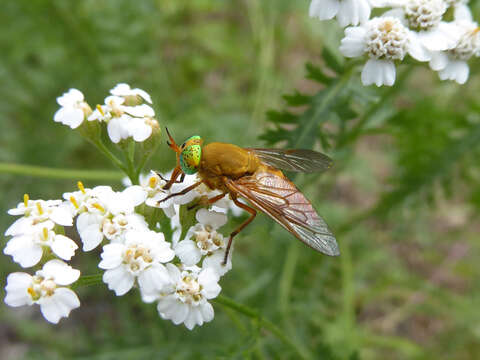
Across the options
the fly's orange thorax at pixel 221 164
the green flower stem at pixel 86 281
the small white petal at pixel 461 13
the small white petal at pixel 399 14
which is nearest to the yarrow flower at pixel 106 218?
the green flower stem at pixel 86 281

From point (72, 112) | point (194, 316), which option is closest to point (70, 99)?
point (72, 112)

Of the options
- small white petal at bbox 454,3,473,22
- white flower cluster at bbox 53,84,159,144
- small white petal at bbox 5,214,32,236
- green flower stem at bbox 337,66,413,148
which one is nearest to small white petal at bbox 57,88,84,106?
white flower cluster at bbox 53,84,159,144

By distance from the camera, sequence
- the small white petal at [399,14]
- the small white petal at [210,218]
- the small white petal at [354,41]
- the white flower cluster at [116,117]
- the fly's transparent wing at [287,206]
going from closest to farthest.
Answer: the fly's transparent wing at [287,206] → the small white petal at [210,218] → the white flower cluster at [116,117] → the small white petal at [354,41] → the small white petal at [399,14]

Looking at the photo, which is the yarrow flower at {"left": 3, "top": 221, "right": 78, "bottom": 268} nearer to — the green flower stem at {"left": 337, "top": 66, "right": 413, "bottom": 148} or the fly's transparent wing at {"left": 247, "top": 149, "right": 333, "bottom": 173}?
the fly's transparent wing at {"left": 247, "top": 149, "right": 333, "bottom": 173}

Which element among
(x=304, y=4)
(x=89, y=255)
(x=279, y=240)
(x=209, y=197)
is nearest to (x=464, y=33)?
(x=209, y=197)

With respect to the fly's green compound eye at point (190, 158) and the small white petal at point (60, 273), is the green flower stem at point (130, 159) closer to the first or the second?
the fly's green compound eye at point (190, 158)

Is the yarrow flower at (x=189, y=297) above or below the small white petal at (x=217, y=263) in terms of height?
below

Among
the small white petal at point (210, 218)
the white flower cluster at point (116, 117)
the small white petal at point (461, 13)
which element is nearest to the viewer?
the small white petal at point (210, 218)

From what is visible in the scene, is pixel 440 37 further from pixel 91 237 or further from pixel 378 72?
pixel 91 237
